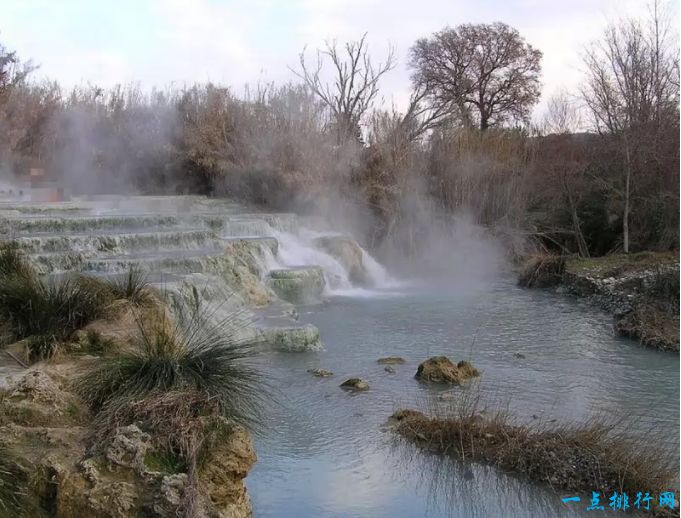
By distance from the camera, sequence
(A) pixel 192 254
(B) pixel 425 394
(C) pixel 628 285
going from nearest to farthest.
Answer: (B) pixel 425 394 < (A) pixel 192 254 < (C) pixel 628 285

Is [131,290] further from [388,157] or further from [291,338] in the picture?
[388,157]

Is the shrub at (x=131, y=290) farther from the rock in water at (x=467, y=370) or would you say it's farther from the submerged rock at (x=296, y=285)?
the submerged rock at (x=296, y=285)

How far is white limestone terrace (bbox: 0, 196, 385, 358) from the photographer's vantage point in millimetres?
9078

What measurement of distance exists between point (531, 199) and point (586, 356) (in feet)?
31.7

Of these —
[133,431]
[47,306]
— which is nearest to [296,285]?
[47,306]

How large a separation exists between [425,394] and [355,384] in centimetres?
70

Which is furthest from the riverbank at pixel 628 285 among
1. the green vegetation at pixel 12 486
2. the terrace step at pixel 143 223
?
the green vegetation at pixel 12 486

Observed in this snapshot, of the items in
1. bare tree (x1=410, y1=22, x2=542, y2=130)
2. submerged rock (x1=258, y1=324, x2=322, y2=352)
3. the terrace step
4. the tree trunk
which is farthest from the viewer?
bare tree (x1=410, y1=22, x2=542, y2=130)

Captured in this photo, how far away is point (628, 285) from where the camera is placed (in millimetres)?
11461

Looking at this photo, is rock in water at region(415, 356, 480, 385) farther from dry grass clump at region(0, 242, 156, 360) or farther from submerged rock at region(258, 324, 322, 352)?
dry grass clump at region(0, 242, 156, 360)

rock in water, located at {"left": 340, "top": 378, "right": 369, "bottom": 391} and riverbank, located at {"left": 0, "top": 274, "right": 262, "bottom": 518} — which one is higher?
riverbank, located at {"left": 0, "top": 274, "right": 262, "bottom": 518}

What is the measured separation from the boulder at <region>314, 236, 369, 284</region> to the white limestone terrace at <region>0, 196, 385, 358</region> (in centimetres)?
2

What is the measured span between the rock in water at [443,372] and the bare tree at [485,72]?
24.0 m

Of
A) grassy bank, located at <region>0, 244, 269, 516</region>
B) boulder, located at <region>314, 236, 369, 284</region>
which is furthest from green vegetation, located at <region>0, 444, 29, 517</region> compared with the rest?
boulder, located at <region>314, 236, 369, 284</region>
